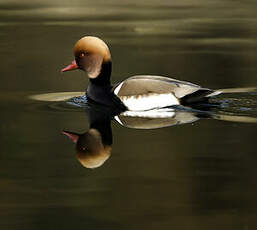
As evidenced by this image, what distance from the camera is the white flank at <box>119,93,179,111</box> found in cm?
1012

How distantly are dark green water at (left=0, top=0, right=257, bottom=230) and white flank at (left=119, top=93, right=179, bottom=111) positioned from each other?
1.80 feet

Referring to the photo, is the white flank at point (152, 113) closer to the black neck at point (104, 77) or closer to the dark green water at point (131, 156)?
the dark green water at point (131, 156)

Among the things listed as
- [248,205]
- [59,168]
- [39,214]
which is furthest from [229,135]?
[39,214]

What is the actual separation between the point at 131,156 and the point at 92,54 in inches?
131

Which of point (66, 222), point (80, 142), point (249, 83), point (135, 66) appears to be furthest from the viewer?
point (135, 66)

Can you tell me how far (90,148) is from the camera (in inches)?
328

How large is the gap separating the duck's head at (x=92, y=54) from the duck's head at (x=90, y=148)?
2048mm

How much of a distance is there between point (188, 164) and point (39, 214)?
5.78 feet

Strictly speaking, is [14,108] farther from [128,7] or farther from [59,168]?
[128,7]

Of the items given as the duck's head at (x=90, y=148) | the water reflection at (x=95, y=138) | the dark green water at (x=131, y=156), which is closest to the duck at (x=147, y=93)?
the water reflection at (x=95, y=138)

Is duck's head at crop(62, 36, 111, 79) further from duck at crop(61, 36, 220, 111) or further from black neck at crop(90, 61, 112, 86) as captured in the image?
duck at crop(61, 36, 220, 111)

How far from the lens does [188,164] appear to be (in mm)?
7629

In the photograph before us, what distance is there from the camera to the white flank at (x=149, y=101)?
10.1 m

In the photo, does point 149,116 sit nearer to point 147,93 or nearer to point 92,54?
point 147,93
